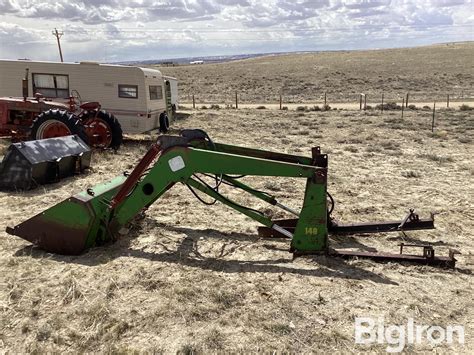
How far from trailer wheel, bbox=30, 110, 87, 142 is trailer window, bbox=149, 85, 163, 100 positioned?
3.57 m

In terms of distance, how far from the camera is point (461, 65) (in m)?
54.5

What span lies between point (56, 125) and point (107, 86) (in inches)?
124

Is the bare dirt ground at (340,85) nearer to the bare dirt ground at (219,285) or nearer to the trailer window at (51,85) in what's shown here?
the trailer window at (51,85)

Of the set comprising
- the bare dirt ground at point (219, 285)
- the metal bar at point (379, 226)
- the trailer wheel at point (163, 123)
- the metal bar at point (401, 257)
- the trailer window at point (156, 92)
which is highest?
the trailer window at point (156, 92)

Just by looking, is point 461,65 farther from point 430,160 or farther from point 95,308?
point 95,308

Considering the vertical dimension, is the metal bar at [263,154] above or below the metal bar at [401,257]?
above

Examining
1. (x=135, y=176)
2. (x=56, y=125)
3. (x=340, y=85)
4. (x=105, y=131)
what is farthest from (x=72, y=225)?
(x=340, y=85)

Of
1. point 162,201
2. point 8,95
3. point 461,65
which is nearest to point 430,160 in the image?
point 162,201

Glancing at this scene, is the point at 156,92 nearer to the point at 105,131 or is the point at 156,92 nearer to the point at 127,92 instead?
the point at 127,92

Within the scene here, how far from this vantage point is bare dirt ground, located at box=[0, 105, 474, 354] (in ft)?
11.9

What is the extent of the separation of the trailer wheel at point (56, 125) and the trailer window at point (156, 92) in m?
3.57

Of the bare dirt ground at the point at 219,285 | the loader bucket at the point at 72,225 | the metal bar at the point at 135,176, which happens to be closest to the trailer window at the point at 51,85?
the bare dirt ground at the point at 219,285

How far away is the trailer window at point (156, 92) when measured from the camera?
1327cm

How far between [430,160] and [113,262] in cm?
832
